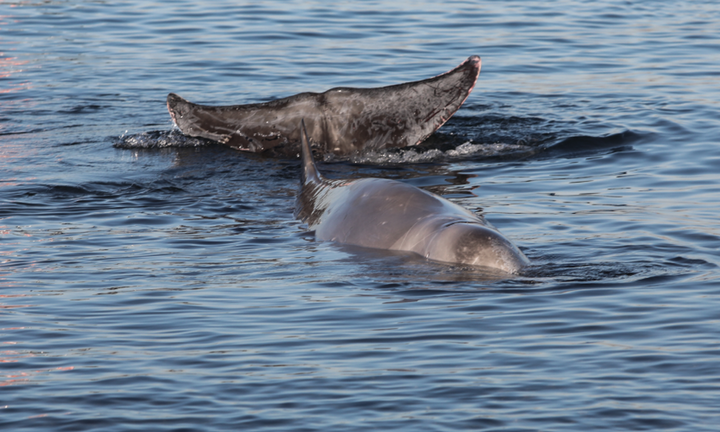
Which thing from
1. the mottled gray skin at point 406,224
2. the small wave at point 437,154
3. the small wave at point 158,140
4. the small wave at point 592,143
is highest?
the mottled gray skin at point 406,224

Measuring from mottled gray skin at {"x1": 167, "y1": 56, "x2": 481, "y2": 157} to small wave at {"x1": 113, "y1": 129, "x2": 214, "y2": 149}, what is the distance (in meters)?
0.87

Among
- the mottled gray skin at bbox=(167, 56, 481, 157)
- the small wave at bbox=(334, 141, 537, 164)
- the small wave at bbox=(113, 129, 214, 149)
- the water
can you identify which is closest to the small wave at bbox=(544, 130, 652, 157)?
the water

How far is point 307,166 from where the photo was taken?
1049 cm

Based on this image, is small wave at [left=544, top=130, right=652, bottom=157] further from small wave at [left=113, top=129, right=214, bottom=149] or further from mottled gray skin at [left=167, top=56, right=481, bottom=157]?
small wave at [left=113, top=129, right=214, bottom=149]

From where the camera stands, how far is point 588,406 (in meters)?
5.36

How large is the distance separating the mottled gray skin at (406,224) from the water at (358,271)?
0.13 m

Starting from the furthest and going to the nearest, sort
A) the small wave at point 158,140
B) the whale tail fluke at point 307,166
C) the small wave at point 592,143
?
the small wave at point 158,140 → the small wave at point 592,143 → the whale tail fluke at point 307,166

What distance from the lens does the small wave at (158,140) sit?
518 inches

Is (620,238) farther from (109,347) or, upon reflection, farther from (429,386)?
(109,347)

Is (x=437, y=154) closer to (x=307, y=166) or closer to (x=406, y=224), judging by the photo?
(x=307, y=166)

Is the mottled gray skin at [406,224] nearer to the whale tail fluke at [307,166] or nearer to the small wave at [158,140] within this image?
the whale tail fluke at [307,166]

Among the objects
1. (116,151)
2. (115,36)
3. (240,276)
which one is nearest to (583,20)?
(115,36)

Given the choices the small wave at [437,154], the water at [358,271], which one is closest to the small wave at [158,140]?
the water at [358,271]

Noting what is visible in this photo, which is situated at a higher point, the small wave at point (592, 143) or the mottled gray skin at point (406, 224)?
the mottled gray skin at point (406, 224)
